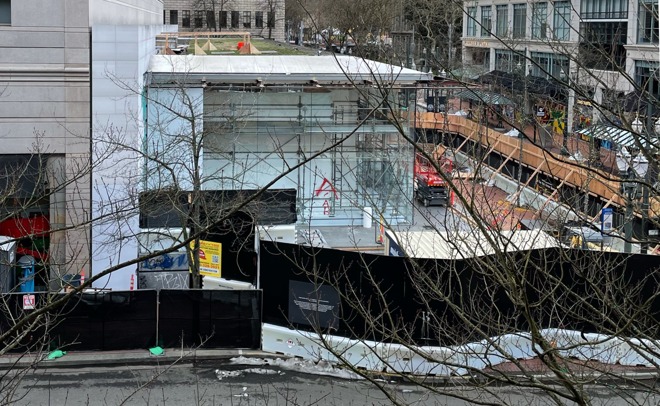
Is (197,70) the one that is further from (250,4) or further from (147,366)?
(250,4)

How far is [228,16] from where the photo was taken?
346ft

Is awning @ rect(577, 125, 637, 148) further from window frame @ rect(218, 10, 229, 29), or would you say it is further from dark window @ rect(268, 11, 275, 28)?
window frame @ rect(218, 10, 229, 29)

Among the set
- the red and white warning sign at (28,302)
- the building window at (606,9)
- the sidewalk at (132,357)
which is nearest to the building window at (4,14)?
the red and white warning sign at (28,302)

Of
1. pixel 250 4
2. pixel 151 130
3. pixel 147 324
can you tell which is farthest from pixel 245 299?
pixel 250 4

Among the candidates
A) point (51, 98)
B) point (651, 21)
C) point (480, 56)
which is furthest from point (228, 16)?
point (651, 21)

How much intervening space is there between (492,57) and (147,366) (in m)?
42.4

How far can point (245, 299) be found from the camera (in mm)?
16594

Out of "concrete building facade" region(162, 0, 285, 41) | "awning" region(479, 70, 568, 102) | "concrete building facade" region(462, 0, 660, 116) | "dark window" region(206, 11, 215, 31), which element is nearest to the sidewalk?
"awning" region(479, 70, 568, 102)

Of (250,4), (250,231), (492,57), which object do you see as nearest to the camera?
(250,231)

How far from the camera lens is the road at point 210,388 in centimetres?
1418

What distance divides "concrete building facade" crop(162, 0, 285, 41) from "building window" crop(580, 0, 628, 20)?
2617 inches

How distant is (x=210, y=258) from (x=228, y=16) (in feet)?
297

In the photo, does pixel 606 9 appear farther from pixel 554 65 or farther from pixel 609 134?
pixel 609 134

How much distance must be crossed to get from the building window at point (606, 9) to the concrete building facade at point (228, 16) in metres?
66.5
